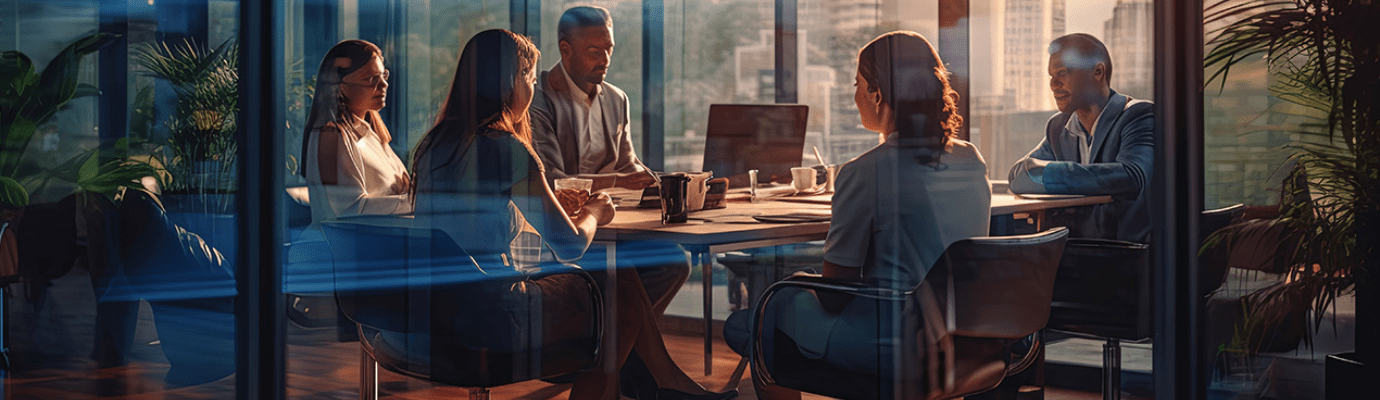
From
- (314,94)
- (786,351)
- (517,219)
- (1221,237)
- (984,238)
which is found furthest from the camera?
(1221,237)

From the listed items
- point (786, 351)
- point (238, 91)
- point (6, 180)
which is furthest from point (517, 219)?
point (6, 180)

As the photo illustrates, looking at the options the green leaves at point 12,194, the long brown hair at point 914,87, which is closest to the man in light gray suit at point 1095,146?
the long brown hair at point 914,87

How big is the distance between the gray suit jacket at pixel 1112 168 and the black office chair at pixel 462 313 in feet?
4.25

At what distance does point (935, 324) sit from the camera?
82.1 inches

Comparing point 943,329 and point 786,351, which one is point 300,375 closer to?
point 786,351

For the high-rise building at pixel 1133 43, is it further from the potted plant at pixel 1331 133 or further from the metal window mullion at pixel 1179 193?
the metal window mullion at pixel 1179 193

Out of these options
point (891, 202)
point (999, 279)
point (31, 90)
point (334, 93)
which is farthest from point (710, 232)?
point (31, 90)

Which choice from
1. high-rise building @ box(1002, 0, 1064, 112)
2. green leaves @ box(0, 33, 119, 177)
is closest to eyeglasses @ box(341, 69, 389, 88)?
green leaves @ box(0, 33, 119, 177)

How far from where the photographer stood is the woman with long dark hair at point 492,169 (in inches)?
92.4

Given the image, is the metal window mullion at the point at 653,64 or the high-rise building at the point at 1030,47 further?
the high-rise building at the point at 1030,47

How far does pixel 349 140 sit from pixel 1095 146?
1997 mm

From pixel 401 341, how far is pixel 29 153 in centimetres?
154

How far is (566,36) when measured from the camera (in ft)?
8.02

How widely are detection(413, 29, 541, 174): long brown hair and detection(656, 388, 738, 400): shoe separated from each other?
0.68 m
